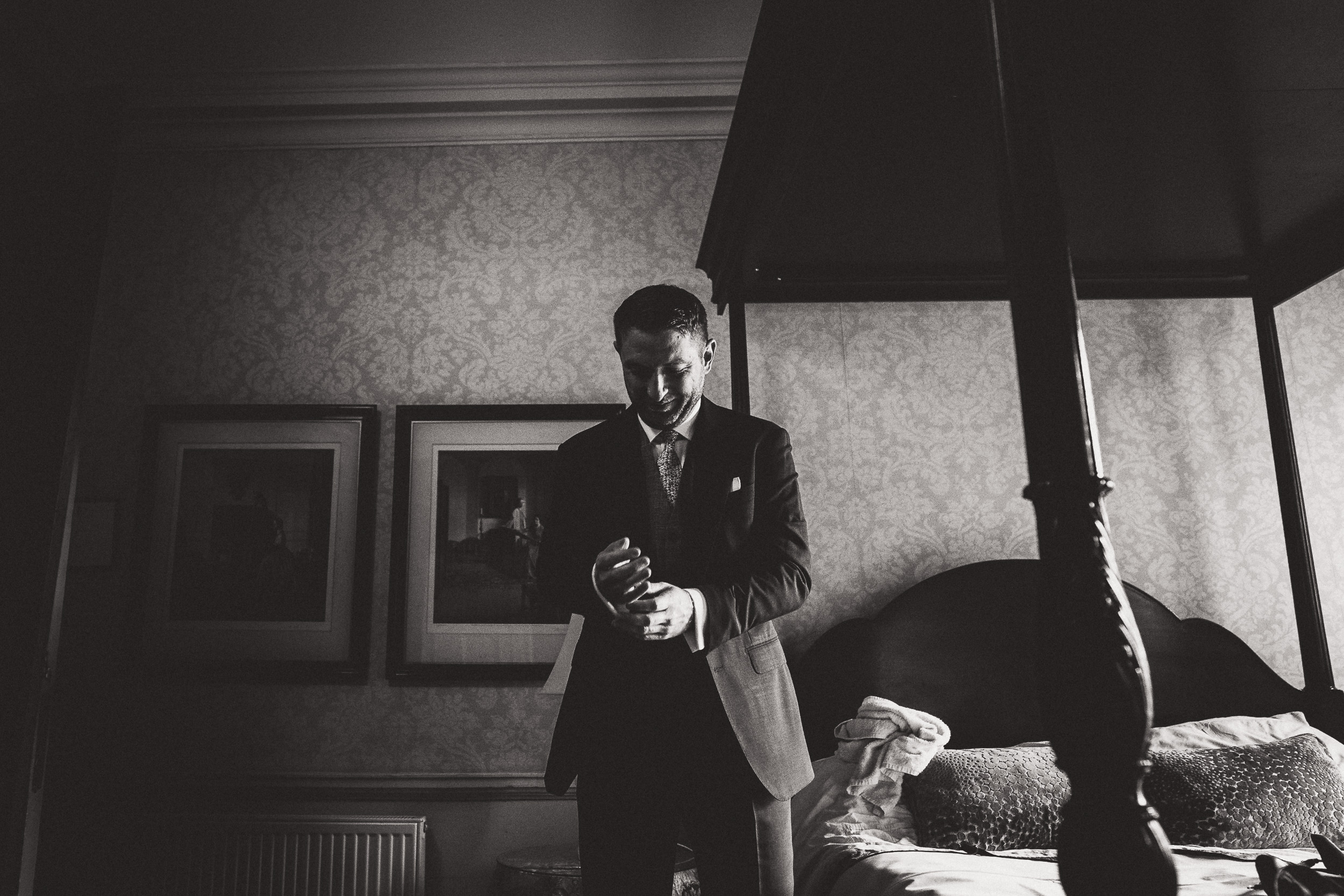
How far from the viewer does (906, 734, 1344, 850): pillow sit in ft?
7.50

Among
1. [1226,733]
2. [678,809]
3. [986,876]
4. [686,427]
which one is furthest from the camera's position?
[1226,733]

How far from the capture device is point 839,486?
3285mm

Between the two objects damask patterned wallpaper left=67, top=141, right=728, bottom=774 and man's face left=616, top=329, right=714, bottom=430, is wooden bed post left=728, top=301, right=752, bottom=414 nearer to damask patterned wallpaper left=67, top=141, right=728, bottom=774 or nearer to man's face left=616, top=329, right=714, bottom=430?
damask patterned wallpaper left=67, top=141, right=728, bottom=774

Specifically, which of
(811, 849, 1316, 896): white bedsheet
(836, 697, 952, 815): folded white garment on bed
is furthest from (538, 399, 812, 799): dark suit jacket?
(836, 697, 952, 815): folded white garment on bed

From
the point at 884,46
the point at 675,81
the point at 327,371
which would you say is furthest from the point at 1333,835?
the point at 327,371

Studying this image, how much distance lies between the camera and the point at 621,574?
1.43 metres

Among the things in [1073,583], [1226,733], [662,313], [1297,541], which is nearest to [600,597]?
[662,313]

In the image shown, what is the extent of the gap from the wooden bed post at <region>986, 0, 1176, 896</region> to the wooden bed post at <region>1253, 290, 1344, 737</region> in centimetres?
275

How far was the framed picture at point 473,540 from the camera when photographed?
3180mm

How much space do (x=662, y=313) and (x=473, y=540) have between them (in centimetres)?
182

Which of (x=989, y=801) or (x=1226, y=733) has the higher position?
(x=1226, y=733)

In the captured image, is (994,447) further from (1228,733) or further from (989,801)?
(989,801)

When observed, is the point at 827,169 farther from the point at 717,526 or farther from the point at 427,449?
the point at 427,449

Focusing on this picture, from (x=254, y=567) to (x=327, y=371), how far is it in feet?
2.58
